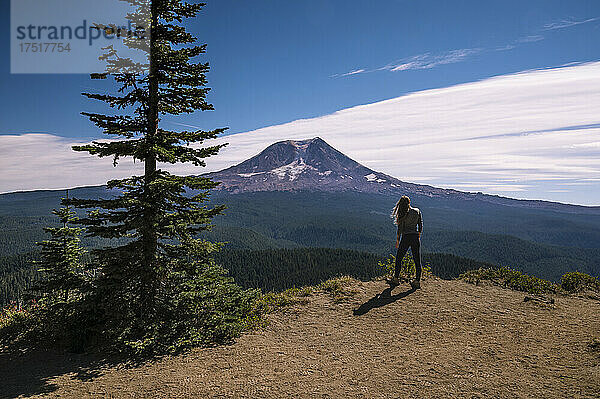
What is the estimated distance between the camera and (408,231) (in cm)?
1012

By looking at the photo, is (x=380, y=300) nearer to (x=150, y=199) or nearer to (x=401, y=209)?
(x=401, y=209)

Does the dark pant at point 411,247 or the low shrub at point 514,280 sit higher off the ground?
the dark pant at point 411,247

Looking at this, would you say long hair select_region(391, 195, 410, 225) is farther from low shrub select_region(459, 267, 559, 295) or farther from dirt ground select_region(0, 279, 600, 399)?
low shrub select_region(459, 267, 559, 295)

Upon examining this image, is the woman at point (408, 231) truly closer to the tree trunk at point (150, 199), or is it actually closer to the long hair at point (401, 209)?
the long hair at point (401, 209)

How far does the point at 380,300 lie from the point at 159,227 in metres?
6.92

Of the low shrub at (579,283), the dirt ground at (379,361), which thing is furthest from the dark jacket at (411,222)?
the low shrub at (579,283)

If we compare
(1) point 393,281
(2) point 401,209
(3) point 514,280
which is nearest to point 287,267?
(1) point 393,281

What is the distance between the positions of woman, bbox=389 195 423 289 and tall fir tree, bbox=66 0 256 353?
17.9 ft

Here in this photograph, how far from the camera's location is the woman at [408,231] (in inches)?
394

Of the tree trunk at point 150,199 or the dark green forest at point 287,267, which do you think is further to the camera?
the dark green forest at point 287,267

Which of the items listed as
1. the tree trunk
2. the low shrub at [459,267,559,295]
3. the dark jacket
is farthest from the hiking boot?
the tree trunk

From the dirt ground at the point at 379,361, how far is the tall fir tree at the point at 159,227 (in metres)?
0.99

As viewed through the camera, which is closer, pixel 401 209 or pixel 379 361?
pixel 379 361

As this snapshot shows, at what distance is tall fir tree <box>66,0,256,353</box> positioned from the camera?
297 inches
